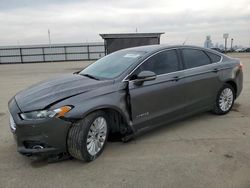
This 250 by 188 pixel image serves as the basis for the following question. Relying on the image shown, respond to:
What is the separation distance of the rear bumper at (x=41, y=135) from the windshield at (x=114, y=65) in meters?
1.20

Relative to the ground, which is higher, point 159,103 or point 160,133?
point 159,103

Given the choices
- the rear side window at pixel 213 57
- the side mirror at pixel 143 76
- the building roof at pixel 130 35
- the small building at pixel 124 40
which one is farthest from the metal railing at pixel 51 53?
the side mirror at pixel 143 76

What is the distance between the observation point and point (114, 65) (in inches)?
187

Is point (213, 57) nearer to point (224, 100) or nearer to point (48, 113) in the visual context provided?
point (224, 100)

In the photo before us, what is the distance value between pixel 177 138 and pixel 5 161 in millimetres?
2638

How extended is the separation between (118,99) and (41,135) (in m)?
1.17

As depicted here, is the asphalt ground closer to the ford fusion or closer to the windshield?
the ford fusion

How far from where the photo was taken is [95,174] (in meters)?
3.56

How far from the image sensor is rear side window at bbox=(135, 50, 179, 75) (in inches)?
180

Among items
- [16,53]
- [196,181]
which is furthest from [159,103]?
[16,53]

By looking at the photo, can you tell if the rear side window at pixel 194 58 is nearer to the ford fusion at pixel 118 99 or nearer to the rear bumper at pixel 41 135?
the ford fusion at pixel 118 99

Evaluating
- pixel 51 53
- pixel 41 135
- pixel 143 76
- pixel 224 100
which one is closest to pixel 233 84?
pixel 224 100

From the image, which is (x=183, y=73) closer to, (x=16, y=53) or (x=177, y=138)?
(x=177, y=138)

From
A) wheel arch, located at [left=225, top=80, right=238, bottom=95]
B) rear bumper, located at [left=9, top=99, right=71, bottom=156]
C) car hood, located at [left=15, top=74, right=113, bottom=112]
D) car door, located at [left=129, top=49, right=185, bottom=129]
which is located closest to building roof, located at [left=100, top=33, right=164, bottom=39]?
wheel arch, located at [left=225, top=80, right=238, bottom=95]
